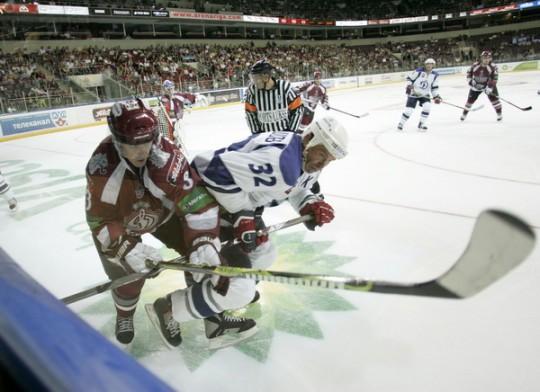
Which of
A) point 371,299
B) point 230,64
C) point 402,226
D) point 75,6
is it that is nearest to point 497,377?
point 371,299

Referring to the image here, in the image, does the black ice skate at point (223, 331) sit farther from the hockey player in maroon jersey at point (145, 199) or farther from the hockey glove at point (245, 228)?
the hockey glove at point (245, 228)

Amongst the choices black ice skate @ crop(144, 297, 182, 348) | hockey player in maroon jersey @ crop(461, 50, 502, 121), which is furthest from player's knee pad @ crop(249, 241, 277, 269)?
hockey player in maroon jersey @ crop(461, 50, 502, 121)

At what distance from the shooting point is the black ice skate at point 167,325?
184 cm

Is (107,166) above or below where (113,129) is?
below

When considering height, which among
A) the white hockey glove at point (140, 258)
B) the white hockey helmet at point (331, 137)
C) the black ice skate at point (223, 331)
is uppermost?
the white hockey helmet at point (331, 137)

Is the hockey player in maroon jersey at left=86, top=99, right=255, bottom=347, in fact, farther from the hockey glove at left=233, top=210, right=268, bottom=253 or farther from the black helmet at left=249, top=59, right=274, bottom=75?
the black helmet at left=249, top=59, right=274, bottom=75

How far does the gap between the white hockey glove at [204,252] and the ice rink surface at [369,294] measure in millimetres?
462

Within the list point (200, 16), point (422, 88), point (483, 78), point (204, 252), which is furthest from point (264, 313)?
point (200, 16)

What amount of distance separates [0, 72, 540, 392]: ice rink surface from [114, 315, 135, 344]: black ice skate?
48 millimetres

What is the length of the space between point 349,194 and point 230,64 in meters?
18.2

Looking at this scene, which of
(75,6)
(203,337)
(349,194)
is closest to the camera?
(203,337)

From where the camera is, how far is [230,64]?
20672 millimetres

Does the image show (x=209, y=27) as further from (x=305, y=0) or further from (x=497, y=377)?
(x=497, y=377)

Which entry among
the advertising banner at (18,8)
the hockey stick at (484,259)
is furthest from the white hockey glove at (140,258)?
the advertising banner at (18,8)
